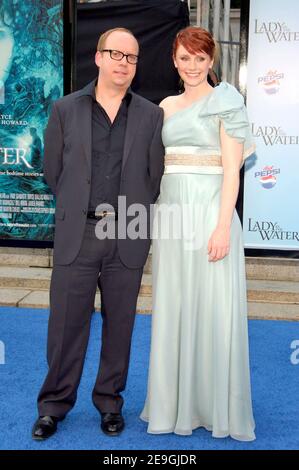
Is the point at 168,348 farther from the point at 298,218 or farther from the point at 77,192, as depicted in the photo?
the point at 298,218

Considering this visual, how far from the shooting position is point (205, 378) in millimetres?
3137

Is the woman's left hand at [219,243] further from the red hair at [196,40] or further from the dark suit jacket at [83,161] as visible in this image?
the red hair at [196,40]

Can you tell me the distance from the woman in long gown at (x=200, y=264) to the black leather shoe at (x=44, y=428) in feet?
1.71

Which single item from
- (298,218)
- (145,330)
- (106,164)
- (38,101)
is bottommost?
(145,330)

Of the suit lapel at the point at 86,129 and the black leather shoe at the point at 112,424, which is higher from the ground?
the suit lapel at the point at 86,129

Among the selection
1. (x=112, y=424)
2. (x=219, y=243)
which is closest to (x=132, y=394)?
(x=112, y=424)

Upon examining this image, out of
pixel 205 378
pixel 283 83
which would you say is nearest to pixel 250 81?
pixel 283 83

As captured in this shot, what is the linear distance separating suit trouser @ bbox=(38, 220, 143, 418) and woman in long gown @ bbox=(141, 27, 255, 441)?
19 centimetres

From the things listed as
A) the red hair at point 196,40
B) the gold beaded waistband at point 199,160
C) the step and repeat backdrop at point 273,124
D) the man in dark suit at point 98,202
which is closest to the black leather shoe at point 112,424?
the man in dark suit at point 98,202

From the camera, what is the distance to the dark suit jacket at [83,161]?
304 cm

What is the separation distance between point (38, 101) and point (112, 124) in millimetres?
4082

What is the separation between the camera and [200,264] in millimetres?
3086

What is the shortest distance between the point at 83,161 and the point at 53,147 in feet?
0.74

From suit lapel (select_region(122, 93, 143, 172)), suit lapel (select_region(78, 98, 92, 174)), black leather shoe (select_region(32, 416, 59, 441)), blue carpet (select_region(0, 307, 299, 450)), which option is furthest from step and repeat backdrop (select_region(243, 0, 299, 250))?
→ black leather shoe (select_region(32, 416, 59, 441))
